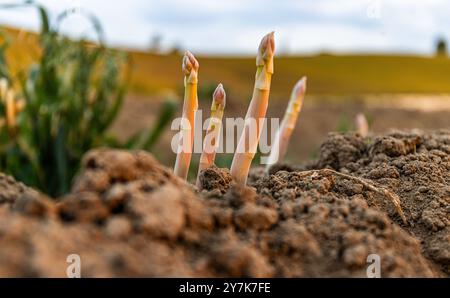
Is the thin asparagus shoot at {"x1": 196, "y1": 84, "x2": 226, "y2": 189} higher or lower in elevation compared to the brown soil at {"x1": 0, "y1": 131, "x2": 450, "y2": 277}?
higher

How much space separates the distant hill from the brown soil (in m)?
17.5

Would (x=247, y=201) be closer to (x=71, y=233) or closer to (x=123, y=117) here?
(x=71, y=233)

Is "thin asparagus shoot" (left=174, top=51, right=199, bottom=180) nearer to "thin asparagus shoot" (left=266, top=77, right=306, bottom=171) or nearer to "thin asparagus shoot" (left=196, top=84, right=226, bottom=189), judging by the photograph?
"thin asparagus shoot" (left=196, top=84, right=226, bottom=189)

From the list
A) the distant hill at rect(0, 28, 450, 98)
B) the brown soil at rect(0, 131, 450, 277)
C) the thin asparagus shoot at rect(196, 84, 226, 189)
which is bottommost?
the brown soil at rect(0, 131, 450, 277)

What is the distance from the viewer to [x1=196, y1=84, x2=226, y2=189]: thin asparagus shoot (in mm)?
1397

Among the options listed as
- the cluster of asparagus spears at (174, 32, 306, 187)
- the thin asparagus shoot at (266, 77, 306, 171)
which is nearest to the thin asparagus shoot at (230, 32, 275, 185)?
the cluster of asparagus spears at (174, 32, 306, 187)

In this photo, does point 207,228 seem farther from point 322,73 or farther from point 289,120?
point 322,73

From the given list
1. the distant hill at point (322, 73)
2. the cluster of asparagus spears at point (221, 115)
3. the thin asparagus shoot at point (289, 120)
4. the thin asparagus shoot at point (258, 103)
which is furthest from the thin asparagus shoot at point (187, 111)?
the distant hill at point (322, 73)

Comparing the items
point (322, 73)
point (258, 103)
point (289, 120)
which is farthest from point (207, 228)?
point (322, 73)

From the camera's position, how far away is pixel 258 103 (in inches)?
53.7

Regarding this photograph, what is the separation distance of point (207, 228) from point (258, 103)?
40 centimetres

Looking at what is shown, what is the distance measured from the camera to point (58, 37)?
4.36 m

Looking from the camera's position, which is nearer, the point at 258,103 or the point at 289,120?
the point at 258,103

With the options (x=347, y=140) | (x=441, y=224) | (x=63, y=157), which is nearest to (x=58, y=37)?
(x=63, y=157)
